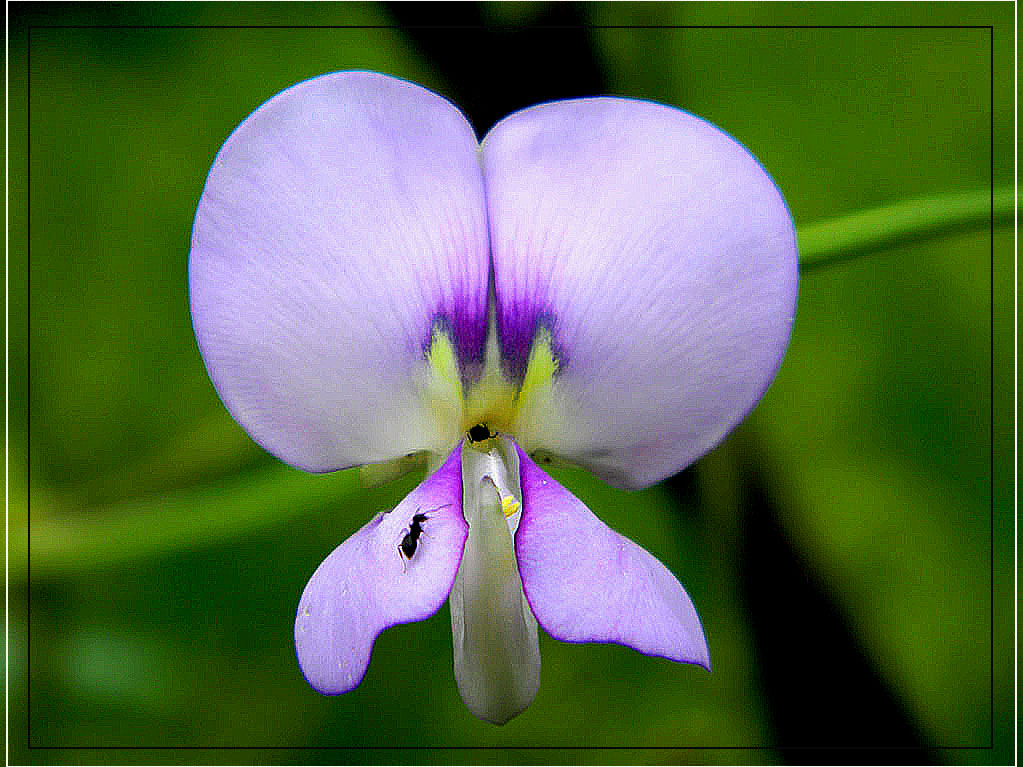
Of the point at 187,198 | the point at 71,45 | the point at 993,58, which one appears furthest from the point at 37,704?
the point at 993,58

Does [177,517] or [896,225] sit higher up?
[896,225]

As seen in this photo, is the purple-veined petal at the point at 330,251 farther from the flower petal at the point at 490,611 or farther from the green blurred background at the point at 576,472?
the green blurred background at the point at 576,472

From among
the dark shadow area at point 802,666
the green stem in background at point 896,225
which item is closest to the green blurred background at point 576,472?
the dark shadow area at point 802,666

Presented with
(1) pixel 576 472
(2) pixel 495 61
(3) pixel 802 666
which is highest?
(2) pixel 495 61

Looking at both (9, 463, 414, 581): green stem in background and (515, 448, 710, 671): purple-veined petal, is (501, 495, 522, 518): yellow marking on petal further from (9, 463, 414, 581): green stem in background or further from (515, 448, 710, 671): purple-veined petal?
(9, 463, 414, 581): green stem in background

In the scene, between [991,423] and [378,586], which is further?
[991,423]

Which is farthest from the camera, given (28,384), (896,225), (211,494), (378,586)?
(28,384)

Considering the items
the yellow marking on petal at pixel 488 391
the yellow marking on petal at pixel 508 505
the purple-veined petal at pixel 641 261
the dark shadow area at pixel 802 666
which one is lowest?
the dark shadow area at pixel 802 666

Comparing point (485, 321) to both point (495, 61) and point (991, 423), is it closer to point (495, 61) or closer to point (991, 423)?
point (495, 61)

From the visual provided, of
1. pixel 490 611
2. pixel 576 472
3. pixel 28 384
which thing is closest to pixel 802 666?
pixel 576 472
